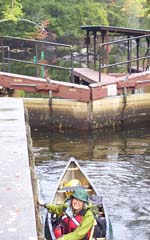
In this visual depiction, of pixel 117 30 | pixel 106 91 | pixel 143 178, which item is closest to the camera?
pixel 143 178

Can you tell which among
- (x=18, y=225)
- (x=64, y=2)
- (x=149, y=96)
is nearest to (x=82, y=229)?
(x=18, y=225)

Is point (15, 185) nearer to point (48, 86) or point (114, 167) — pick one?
point (114, 167)

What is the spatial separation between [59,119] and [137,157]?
11.8ft

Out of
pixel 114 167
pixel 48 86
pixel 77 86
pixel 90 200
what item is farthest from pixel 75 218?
pixel 48 86

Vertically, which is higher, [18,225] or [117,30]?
[117,30]

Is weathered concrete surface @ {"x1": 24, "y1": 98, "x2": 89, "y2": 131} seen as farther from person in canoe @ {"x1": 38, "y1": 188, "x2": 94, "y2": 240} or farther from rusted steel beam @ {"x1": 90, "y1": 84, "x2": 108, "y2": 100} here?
person in canoe @ {"x1": 38, "y1": 188, "x2": 94, "y2": 240}

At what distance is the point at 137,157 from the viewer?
1468 cm

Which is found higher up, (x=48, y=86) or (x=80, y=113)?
(x=48, y=86)

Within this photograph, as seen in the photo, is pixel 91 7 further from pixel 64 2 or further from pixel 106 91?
pixel 106 91

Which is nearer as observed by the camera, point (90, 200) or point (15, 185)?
point (15, 185)

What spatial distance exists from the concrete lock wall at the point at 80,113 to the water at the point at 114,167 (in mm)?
366

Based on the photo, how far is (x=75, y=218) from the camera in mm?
7383

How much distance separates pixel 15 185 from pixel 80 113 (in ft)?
29.7

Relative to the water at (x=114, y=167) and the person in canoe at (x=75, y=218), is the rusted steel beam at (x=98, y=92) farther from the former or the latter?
the person in canoe at (x=75, y=218)
